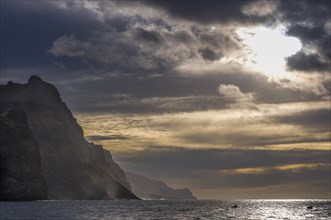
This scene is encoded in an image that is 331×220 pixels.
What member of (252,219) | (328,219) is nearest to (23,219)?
(252,219)

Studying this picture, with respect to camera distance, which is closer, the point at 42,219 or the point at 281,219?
the point at 42,219

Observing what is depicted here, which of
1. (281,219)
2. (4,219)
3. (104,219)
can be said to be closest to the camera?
(4,219)

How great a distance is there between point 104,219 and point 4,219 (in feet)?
76.4

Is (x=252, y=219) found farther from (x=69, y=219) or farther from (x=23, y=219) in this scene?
(x=23, y=219)

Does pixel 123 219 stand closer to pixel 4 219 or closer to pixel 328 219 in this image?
pixel 4 219

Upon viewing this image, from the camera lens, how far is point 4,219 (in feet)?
369

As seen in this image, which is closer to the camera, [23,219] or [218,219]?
[23,219]

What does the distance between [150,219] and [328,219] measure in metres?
48.3

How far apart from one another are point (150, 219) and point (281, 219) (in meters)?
35.6

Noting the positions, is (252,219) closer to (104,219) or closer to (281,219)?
(281,219)

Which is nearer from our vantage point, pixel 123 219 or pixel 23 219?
pixel 23 219

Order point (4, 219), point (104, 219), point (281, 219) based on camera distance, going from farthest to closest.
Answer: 1. point (281, 219)
2. point (104, 219)
3. point (4, 219)

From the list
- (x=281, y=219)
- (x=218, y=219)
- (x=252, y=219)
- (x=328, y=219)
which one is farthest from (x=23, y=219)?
(x=328, y=219)

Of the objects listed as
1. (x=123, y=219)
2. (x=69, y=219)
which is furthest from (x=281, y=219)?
(x=69, y=219)
